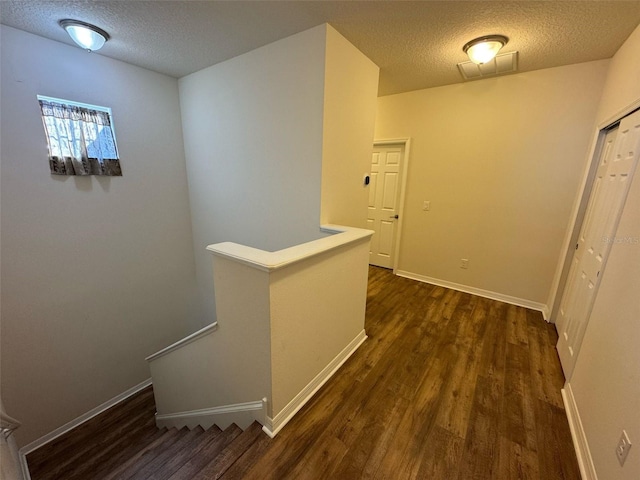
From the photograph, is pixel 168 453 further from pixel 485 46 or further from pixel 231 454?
pixel 485 46

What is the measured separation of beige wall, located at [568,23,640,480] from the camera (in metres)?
1.10

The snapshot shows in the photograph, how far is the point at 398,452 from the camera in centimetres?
141

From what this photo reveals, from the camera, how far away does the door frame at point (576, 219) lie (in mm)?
2318

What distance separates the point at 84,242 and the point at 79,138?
1.06m

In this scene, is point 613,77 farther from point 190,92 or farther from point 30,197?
point 30,197

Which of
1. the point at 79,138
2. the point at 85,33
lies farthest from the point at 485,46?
the point at 79,138

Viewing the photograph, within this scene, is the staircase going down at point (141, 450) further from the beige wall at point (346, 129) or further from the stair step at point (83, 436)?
the beige wall at point (346, 129)

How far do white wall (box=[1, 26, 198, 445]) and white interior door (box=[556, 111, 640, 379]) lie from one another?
4.28 metres

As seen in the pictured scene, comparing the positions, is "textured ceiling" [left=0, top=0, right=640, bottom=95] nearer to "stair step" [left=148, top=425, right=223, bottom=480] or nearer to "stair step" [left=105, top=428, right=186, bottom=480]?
"stair step" [left=148, top=425, right=223, bottom=480]

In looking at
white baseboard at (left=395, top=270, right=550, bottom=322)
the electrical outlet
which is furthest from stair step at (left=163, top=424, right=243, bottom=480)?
white baseboard at (left=395, top=270, right=550, bottom=322)

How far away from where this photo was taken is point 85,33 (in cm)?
204

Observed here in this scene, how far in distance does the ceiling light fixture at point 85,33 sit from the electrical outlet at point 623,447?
13.6 feet

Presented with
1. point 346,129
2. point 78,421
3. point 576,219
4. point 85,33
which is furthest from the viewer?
point 78,421

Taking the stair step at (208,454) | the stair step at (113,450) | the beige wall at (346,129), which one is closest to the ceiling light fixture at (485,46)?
the beige wall at (346,129)
